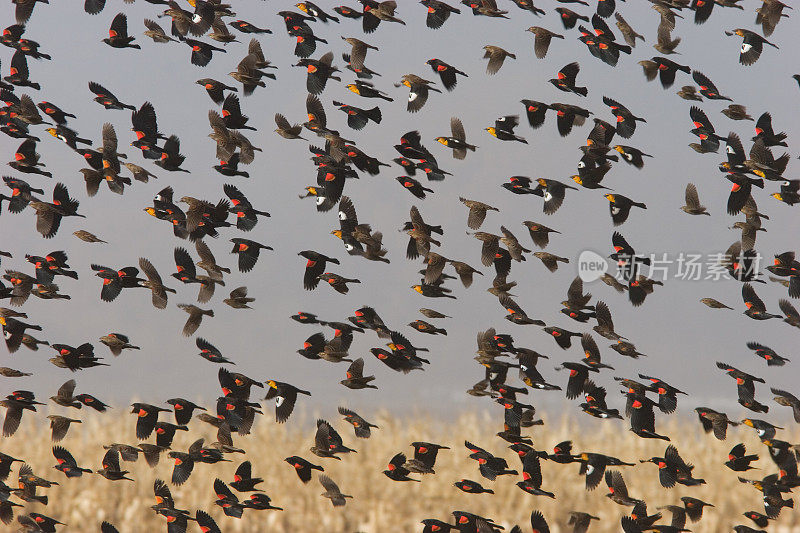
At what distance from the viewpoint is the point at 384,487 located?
1402 cm

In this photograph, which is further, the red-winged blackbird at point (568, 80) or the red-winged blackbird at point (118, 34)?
the red-winged blackbird at point (118, 34)

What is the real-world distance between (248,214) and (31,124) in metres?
3.14

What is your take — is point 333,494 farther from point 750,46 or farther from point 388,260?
point 750,46

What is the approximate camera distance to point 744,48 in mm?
10789

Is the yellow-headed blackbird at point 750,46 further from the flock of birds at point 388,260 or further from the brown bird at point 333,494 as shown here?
the brown bird at point 333,494

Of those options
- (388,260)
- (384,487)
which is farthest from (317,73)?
(384,487)

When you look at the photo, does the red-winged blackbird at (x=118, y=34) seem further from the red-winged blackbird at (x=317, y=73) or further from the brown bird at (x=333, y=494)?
the brown bird at (x=333, y=494)

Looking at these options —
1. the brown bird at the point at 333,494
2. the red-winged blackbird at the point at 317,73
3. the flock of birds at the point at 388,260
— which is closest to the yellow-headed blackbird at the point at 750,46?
the flock of birds at the point at 388,260

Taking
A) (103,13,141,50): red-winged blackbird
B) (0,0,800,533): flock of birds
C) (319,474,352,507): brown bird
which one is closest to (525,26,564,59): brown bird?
(0,0,800,533): flock of birds

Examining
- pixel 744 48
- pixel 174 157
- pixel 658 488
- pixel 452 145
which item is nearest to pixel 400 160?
pixel 452 145

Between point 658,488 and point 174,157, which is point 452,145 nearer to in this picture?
point 174,157

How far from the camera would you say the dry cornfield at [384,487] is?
13305mm

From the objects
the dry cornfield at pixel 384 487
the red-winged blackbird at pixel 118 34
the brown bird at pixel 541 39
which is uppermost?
the brown bird at pixel 541 39

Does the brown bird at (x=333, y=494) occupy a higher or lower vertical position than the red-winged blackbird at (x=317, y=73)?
lower
